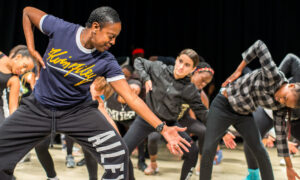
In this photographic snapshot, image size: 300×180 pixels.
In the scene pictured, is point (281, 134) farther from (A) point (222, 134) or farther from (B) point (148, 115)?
(B) point (148, 115)

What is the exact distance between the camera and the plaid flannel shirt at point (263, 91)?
2.79m

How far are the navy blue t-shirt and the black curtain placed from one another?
484 centimetres

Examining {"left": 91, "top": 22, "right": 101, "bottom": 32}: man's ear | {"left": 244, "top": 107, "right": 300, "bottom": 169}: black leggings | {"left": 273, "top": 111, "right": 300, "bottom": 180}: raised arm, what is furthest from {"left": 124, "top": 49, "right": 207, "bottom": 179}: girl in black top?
{"left": 91, "top": 22, "right": 101, "bottom": 32}: man's ear

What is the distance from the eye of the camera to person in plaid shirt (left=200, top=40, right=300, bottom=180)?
2.79 meters

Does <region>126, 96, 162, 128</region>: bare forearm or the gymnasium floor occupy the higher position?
<region>126, 96, 162, 128</region>: bare forearm

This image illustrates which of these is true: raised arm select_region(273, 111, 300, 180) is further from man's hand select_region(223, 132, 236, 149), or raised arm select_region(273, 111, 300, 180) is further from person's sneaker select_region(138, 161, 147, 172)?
person's sneaker select_region(138, 161, 147, 172)

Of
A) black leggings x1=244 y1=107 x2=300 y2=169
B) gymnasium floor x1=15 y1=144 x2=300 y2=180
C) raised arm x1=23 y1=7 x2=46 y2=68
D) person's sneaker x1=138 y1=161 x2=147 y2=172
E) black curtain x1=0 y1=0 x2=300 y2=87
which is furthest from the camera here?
black curtain x1=0 y1=0 x2=300 y2=87

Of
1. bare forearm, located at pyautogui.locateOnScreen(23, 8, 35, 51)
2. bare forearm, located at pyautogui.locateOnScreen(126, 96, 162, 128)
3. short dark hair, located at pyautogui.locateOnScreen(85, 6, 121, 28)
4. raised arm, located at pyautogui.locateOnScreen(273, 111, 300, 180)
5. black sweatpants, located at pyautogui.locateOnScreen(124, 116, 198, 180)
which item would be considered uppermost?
short dark hair, located at pyautogui.locateOnScreen(85, 6, 121, 28)

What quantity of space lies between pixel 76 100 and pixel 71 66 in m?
0.23

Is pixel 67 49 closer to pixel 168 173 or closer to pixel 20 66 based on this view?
pixel 20 66

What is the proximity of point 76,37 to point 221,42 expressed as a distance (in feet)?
19.0

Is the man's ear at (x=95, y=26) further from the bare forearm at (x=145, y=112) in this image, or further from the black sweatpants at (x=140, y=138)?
the black sweatpants at (x=140, y=138)

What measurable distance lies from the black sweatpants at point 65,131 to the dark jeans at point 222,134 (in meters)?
A: 1.03

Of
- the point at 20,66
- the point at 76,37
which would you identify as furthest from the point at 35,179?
the point at 76,37
